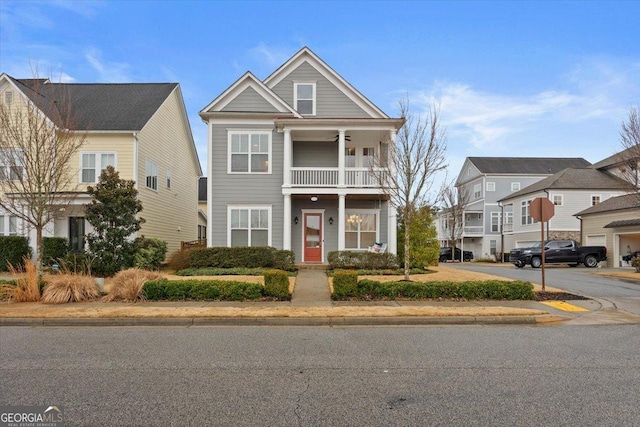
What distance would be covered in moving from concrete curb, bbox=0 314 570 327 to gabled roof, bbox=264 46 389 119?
13621 mm

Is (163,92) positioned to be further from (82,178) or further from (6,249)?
(6,249)

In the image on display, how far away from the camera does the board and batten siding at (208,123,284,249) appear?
2006cm

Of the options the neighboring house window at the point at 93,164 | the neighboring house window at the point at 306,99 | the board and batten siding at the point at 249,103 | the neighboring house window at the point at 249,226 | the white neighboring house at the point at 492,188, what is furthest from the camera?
the white neighboring house at the point at 492,188

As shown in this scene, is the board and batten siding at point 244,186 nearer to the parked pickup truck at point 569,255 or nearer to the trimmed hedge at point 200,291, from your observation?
the trimmed hedge at point 200,291

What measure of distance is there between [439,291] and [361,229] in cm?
929

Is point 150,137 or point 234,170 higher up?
point 150,137

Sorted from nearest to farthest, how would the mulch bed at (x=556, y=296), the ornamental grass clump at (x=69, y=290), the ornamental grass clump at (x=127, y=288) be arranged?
the ornamental grass clump at (x=69, y=290), the ornamental grass clump at (x=127, y=288), the mulch bed at (x=556, y=296)

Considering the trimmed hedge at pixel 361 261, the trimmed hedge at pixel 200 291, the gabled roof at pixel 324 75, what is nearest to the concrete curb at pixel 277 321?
the trimmed hedge at pixel 200 291

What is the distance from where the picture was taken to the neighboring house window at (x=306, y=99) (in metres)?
21.6

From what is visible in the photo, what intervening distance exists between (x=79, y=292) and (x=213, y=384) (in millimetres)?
8273

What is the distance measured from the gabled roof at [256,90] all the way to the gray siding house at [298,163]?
0.05 metres

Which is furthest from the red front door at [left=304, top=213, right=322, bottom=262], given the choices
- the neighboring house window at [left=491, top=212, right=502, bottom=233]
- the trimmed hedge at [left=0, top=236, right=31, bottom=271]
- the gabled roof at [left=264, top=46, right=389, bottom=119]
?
the neighboring house window at [left=491, top=212, right=502, bottom=233]

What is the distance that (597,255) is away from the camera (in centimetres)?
2805

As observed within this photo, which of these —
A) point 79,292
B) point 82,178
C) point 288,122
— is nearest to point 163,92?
point 82,178
